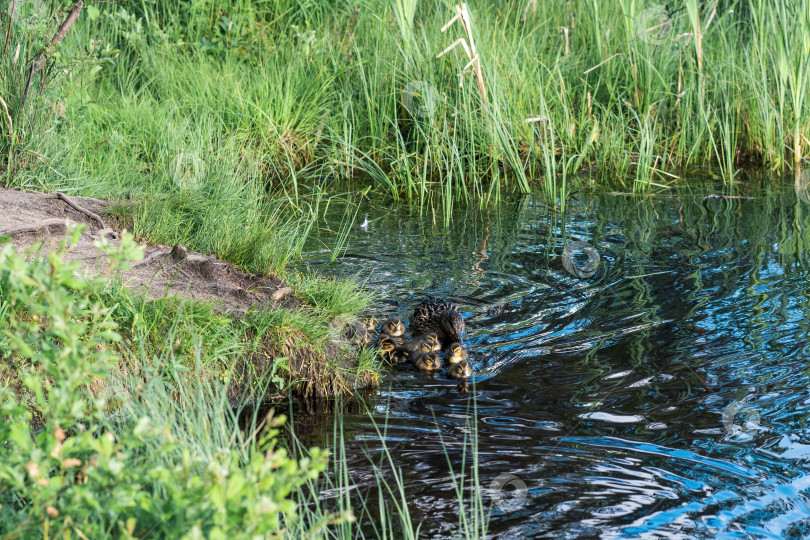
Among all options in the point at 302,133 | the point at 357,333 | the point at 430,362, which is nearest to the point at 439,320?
the point at 430,362

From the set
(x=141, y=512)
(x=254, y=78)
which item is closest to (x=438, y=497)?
(x=141, y=512)

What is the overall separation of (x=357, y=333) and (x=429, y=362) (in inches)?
19.0

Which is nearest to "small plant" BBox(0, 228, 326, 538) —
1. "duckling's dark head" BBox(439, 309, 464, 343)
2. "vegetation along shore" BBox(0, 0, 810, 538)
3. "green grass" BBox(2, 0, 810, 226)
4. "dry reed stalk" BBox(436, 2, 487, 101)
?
"vegetation along shore" BBox(0, 0, 810, 538)

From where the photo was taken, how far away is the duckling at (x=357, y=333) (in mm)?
4965

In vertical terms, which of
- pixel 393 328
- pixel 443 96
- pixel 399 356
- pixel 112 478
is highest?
pixel 443 96

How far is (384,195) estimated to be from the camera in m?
8.35

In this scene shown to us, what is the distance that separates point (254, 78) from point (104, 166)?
96.0 inches

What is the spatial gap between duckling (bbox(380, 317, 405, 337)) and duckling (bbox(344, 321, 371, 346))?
148 mm

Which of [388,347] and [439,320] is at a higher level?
[439,320]

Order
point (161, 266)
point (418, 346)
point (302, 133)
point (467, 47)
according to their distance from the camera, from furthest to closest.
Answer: point (302, 133)
point (467, 47)
point (418, 346)
point (161, 266)

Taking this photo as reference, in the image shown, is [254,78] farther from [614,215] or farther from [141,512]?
[141,512]

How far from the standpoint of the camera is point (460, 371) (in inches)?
185

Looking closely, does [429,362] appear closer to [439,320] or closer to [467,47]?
[439,320]

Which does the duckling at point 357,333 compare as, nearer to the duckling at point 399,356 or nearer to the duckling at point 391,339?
the duckling at point 391,339
